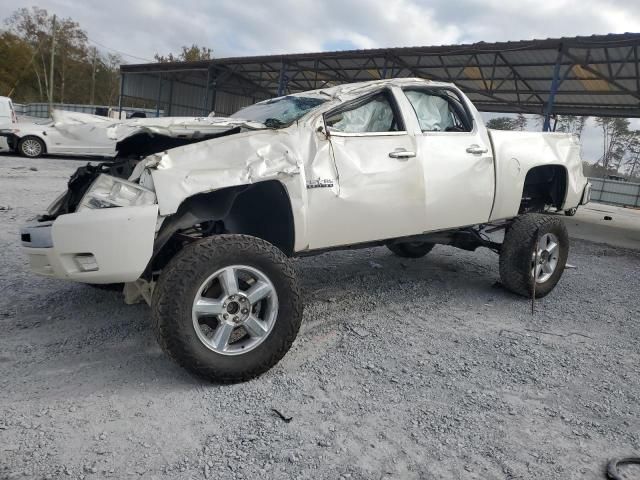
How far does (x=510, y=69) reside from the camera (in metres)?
15.1

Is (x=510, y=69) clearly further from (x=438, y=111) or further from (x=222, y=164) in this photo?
(x=222, y=164)

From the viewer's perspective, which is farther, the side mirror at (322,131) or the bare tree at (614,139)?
the bare tree at (614,139)

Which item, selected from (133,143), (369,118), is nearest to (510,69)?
(369,118)

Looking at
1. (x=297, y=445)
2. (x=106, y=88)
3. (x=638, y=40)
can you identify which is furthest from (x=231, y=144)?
(x=106, y=88)

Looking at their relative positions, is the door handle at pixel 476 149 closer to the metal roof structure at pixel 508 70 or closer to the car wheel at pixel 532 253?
the car wheel at pixel 532 253

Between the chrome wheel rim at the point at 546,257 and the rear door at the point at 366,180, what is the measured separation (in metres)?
1.59

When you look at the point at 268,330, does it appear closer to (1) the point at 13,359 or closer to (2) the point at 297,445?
(2) the point at 297,445

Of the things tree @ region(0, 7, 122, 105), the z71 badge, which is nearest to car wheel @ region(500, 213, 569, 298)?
the z71 badge

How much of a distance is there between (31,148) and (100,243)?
49.5 ft

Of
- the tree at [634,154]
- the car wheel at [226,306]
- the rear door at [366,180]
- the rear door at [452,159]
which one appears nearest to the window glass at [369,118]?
the rear door at [366,180]

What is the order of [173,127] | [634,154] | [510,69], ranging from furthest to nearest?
[634,154]
[510,69]
[173,127]

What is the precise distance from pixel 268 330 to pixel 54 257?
4.15 ft

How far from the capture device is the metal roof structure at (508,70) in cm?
1227

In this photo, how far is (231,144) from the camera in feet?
A: 10.3
